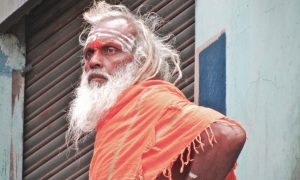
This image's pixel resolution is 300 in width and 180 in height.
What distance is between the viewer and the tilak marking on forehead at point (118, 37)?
3.34 m

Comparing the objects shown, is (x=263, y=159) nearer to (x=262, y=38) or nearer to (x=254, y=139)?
(x=254, y=139)

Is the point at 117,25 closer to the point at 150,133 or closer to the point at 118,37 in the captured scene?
the point at 118,37

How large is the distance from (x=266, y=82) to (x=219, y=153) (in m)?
1.36

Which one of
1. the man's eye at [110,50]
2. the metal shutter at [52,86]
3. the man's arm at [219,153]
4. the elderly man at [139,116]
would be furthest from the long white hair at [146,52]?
the metal shutter at [52,86]

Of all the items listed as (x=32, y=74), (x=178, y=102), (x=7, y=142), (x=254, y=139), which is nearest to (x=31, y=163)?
(x=7, y=142)

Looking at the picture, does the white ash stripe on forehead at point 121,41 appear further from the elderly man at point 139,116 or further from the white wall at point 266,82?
the white wall at point 266,82

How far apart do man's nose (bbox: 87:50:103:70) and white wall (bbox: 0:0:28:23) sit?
313 centimetres

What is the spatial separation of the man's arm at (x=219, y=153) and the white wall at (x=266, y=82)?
3.25ft

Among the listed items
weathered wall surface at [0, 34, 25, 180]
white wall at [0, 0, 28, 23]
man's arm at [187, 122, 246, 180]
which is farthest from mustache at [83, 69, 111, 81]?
weathered wall surface at [0, 34, 25, 180]

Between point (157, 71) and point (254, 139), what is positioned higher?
point (157, 71)

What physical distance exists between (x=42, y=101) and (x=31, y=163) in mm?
566

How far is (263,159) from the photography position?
3947 millimetres

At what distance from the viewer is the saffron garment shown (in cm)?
279

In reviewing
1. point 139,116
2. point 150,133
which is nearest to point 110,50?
point 139,116
